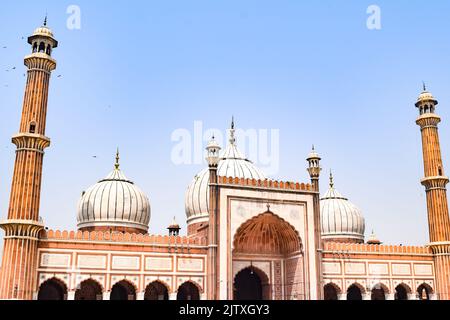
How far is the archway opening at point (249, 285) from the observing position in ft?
82.0

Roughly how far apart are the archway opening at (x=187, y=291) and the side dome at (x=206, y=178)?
4206 mm

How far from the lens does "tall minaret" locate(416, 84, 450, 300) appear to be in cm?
Answer: 2628

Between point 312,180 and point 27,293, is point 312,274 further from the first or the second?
point 27,293

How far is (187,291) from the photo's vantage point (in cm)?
2364

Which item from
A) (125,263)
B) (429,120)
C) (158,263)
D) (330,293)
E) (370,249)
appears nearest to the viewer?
(125,263)

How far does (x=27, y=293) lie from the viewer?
61.1ft

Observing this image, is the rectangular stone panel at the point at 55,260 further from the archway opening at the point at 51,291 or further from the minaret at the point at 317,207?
the minaret at the point at 317,207

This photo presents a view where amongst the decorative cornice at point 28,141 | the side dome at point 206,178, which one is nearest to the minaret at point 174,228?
the side dome at point 206,178

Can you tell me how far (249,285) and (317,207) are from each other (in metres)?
5.38

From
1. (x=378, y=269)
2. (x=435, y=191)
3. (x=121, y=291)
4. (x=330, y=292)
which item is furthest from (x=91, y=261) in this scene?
(x=435, y=191)

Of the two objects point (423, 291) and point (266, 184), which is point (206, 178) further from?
point (423, 291)

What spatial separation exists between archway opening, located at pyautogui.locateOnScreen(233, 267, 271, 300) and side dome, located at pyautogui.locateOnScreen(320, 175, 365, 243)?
7.91 m

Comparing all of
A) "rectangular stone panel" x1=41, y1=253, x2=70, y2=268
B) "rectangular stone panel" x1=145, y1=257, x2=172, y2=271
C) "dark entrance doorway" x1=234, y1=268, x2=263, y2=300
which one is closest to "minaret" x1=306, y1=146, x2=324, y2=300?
"dark entrance doorway" x1=234, y1=268, x2=263, y2=300
